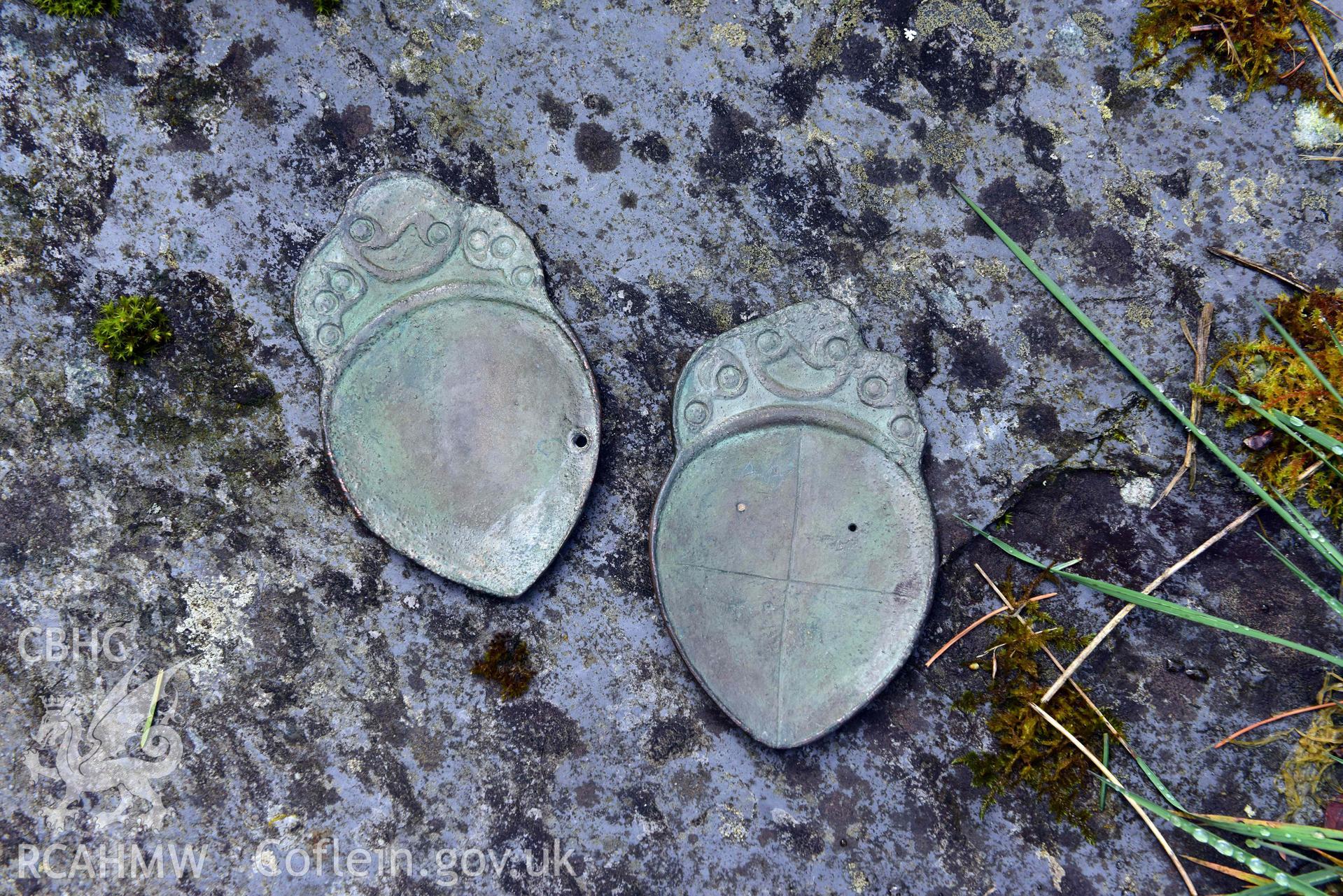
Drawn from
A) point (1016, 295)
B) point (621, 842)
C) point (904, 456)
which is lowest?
point (621, 842)

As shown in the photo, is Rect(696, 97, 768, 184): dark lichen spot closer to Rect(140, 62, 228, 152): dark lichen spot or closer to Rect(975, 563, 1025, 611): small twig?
Rect(975, 563, 1025, 611): small twig

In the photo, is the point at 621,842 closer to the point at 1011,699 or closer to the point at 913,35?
the point at 1011,699

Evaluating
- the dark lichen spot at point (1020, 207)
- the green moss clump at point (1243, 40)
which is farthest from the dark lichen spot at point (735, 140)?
the green moss clump at point (1243, 40)

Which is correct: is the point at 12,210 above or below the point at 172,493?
above

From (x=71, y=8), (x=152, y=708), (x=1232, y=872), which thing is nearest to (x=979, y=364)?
(x=1232, y=872)

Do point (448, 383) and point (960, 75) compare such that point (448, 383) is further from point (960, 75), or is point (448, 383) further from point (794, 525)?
point (960, 75)

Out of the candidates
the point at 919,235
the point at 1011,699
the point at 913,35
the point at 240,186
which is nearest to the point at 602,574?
the point at 1011,699

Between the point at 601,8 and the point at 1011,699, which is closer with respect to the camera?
the point at 1011,699
